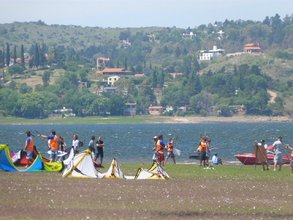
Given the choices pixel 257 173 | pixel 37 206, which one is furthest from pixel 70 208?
pixel 257 173

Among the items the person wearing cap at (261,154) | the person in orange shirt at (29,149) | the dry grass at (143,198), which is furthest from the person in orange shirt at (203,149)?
the dry grass at (143,198)

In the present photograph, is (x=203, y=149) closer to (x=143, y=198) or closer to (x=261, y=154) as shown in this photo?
(x=261, y=154)

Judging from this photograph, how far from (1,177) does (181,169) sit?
43.7 feet

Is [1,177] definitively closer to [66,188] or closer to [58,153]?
[66,188]

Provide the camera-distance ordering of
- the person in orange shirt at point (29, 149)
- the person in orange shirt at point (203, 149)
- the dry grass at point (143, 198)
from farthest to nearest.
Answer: the person in orange shirt at point (203, 149), the person in orange shirt at point (29, 149), the dry grass at point (143, 198)

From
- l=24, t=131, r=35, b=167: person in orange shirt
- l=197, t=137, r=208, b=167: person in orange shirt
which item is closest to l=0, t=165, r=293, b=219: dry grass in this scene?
l=24, t=131, r=35, b=167: person in orange shirt

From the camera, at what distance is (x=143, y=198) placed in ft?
110

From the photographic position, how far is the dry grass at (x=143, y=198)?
29.7m

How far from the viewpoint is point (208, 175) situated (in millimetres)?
45875

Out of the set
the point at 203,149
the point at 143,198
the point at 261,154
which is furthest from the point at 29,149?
the point at 143,198

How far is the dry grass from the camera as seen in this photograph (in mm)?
29734

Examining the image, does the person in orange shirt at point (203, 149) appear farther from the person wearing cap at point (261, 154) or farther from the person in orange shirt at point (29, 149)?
the person in orange shirt at point (29, 149)

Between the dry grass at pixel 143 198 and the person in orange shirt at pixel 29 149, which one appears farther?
the person in orange shirt at pixel 29 149

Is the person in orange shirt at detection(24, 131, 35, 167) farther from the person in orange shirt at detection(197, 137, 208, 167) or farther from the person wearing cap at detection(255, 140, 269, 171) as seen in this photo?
the person wearing cap at detection(255, 140, 269, 171)
